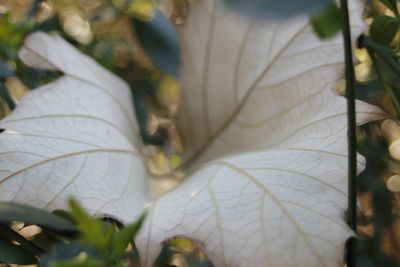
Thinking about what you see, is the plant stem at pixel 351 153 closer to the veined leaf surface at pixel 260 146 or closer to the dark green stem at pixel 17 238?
the veined leaf surface at pixel 260 146

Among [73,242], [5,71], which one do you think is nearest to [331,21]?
[73,242]

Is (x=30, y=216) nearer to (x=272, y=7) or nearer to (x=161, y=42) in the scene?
(x=272, y=7)

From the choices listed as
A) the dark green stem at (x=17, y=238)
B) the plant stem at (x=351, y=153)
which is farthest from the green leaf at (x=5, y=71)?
the plant stem at (x=351, y=153)

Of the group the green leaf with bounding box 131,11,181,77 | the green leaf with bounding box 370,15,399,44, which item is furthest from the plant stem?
the green leaf with bounding box 131,11,181,77

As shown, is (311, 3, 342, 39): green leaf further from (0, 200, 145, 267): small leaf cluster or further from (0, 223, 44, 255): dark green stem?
(0, 223, 44, 255): dark green stem

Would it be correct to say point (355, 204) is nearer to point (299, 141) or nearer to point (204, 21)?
point (299, 141)
